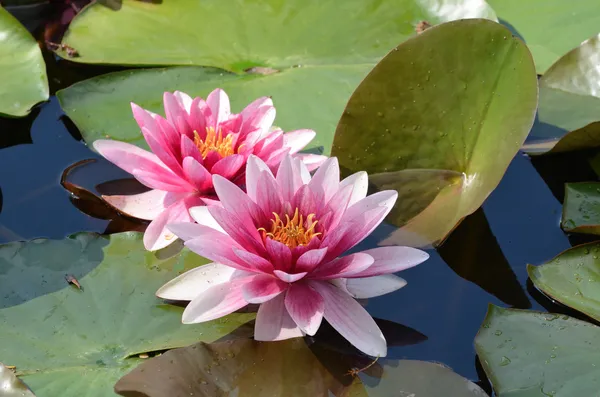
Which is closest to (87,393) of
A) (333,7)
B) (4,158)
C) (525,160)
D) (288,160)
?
(288,160)

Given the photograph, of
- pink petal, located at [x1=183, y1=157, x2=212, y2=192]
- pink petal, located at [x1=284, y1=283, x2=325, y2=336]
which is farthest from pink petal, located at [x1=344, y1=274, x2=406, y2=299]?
pink petal, located at [x1=183, y1=157, x2=212, y2=192]

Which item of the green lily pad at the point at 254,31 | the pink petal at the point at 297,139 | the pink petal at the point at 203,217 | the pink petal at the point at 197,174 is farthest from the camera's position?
the green lily pad at the point at 254,31

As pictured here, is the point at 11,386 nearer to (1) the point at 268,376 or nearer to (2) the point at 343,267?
(1) the point at 268,376

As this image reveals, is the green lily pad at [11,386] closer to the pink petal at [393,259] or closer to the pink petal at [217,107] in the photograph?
the pink petal at [393,259]

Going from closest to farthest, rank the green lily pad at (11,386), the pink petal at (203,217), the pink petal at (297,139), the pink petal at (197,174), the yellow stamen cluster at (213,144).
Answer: the green lily pad at (11,386)
the pink petal at (203,217)
the pink petal at (197,174)
the yellow stamen cluster at (213,144)
the pink petal at (297,139)

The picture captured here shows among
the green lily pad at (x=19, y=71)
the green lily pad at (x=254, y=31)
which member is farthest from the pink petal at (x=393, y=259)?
the green lily pad at (x=19, y=71)

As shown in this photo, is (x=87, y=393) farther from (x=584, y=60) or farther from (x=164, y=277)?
(x=584, y=60)
